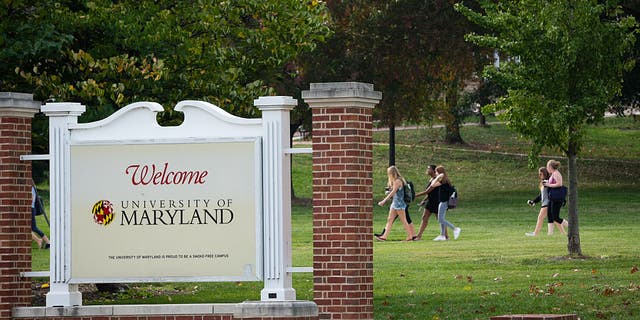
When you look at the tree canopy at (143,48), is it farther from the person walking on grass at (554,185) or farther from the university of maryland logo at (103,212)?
the person walking on grass at (554,185)

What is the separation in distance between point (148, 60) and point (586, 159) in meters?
33.9

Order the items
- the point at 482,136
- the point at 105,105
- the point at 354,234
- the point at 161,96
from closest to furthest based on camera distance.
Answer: the point at 354,234 → the point at 105,105 → the point at 161,96 → the point at 482,136

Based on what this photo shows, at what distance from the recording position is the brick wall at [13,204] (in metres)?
14.2

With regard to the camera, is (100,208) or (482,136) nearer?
(100,208)

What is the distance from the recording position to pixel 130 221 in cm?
1365

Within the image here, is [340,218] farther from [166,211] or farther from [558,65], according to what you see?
[558,65]

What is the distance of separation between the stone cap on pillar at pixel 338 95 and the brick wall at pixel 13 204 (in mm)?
3090

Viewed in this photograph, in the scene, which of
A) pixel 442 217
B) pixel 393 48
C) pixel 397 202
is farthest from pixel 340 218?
pixel 393 48

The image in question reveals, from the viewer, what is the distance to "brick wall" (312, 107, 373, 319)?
1320 centimetres

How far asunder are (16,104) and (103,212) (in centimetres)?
148

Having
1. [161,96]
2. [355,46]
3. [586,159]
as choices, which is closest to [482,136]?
[586,159]

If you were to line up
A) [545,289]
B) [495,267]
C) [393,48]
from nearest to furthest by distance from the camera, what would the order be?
[545,289] → [495,267] → [393,48]

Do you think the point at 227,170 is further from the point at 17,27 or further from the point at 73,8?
the point at 73,8

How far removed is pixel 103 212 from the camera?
13.8m
